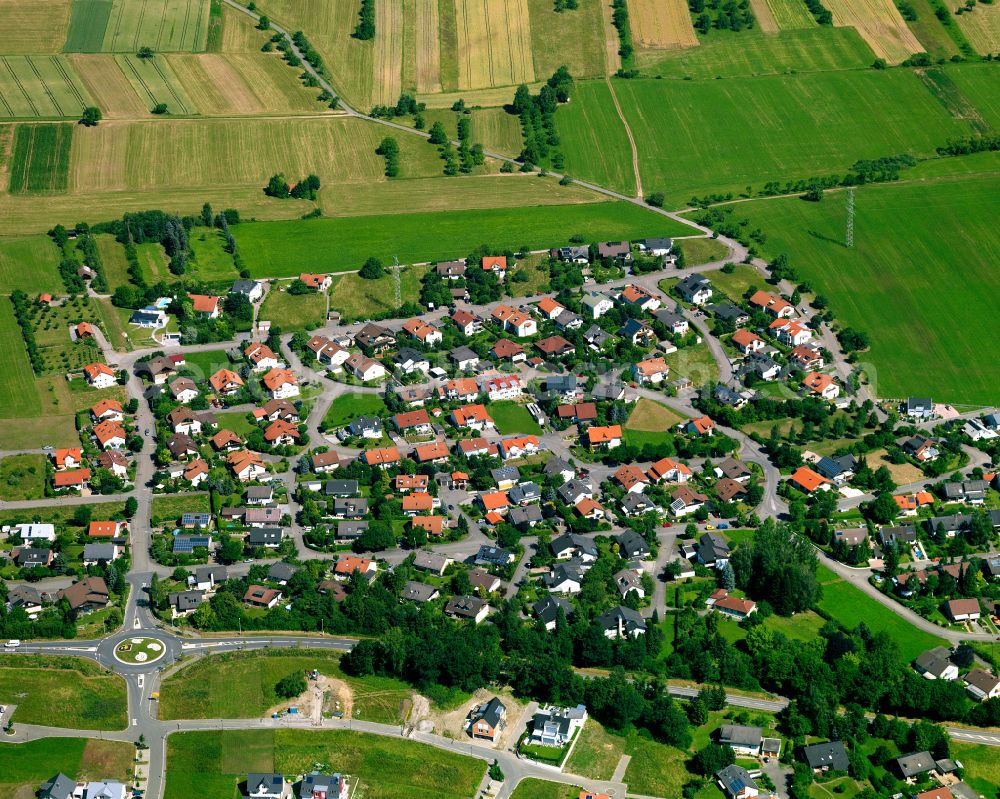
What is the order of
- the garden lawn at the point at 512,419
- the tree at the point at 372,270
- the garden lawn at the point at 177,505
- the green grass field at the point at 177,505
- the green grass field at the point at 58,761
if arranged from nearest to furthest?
the green grass field at the point at 58,761 → the green grass field at the point at 177,505 → the garden lawn at the point at 177,505 → the garden lawn at the point at 512,419 → the tree at the point at 372,270

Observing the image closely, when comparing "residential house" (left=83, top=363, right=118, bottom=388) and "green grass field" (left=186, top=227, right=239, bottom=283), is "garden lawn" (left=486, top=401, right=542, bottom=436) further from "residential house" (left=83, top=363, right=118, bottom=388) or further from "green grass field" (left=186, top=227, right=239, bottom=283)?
"green grass field" (left=186, top=227, right=239, bottom=283)

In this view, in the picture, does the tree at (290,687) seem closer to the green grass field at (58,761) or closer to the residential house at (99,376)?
the green grass field at (58,761)

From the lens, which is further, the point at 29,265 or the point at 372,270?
the point at 29,265

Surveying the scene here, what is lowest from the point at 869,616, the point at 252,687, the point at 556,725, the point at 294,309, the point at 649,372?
the point at 556,725

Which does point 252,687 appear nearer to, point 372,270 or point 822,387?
point 822,387

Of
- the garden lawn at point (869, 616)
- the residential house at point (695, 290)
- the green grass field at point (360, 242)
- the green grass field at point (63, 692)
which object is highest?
the green grass field at point (360, 242)

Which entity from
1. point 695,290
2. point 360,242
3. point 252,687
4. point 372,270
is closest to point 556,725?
point 252,687

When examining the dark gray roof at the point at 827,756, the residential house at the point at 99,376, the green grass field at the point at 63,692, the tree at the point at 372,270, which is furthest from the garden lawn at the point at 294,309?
the dark gray roof at the point at 827,756

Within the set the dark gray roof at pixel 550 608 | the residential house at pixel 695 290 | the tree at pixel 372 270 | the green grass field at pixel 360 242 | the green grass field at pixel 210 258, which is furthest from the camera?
the green grass field at pixel 360 242
